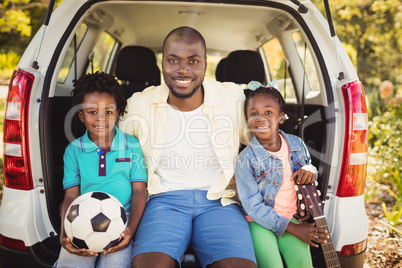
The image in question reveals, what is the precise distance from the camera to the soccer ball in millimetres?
1852

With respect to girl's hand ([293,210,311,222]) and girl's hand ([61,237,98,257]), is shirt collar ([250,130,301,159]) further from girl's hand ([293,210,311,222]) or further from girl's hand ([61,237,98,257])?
girl's hand ([61,237,98,257])

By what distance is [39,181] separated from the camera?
2.09 m

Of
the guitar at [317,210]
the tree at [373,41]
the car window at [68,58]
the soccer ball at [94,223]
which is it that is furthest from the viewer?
the tree at [373,41]

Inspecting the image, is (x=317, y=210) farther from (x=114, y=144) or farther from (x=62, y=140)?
(x=62, y=140)

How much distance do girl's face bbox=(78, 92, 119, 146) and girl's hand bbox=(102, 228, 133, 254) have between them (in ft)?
1.84

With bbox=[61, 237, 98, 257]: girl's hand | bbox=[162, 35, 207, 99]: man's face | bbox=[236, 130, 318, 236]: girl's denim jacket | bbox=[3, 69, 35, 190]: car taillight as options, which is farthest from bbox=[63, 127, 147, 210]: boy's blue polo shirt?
bbox=[236, 130, 318, 236]: girl's denim jacket

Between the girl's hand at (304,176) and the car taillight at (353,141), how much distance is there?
0.15m

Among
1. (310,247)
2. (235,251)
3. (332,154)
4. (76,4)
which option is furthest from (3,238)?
(332,154)

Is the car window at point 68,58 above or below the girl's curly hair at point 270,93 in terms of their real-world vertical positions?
above

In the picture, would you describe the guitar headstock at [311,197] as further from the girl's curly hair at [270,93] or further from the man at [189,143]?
the girl's curly hair at [270,93]

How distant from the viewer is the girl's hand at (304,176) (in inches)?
84.5

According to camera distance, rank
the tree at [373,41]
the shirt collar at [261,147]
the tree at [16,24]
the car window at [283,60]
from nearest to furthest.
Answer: the shirt collar at [261,147] < the car window at [283,60] < the tree at [16,24] < the tree at [373,41]

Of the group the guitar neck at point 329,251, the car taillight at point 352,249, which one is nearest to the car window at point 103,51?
the guitar neck at point 329,251

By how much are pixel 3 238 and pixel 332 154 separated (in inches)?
72.7
